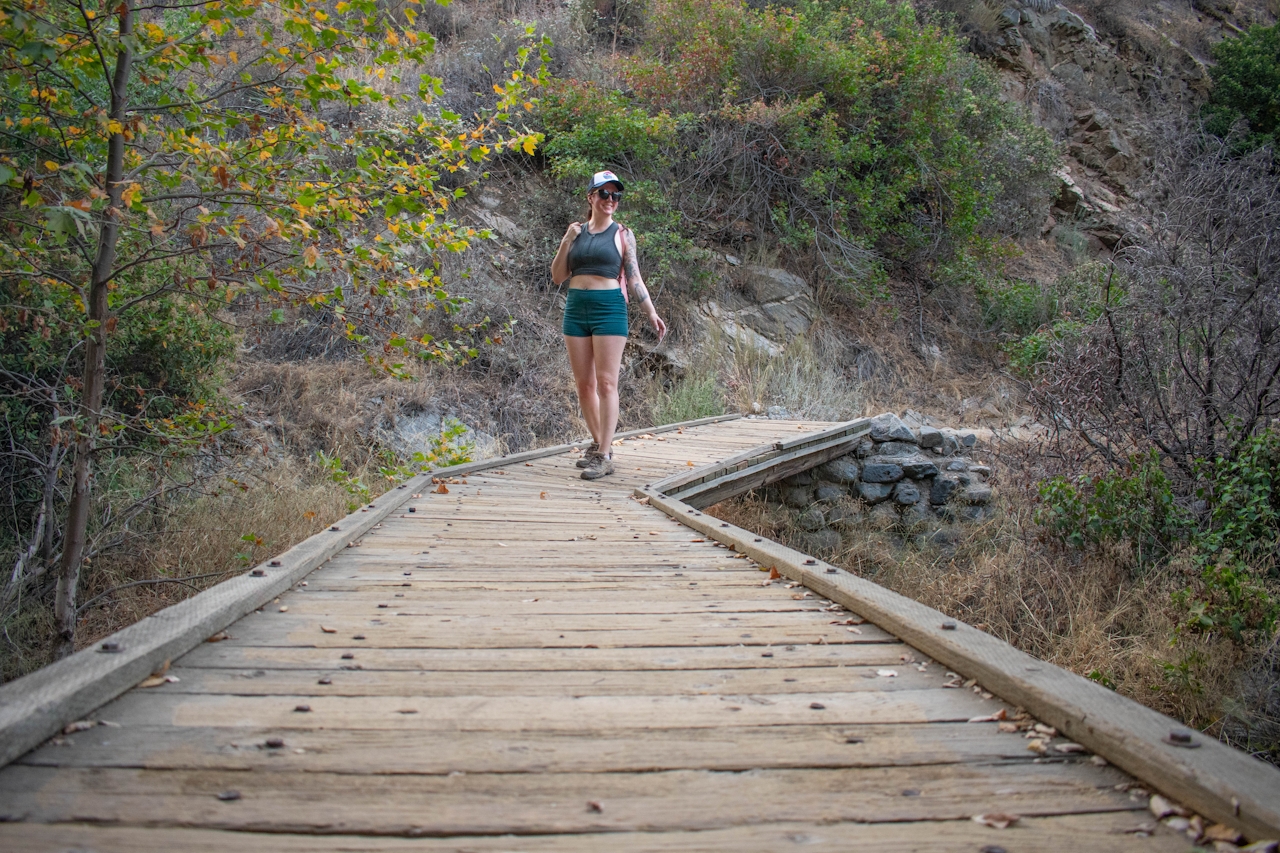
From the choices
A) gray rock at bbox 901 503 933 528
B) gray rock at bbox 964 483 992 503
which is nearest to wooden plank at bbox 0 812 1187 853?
gray rock at bbox 901 503 933 528

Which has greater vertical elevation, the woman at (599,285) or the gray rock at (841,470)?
the woman at (599,285)

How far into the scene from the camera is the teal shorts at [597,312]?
5.34 metres

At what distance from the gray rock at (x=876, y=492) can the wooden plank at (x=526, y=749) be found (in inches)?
278

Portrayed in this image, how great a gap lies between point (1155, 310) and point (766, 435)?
11.3 ft

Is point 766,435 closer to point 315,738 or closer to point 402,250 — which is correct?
point 402,250

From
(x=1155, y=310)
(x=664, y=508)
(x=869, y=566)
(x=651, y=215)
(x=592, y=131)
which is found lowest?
(x=869, y=566)

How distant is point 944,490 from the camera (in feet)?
27.6

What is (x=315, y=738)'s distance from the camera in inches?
60.1

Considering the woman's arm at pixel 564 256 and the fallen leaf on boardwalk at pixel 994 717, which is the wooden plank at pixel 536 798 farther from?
the woman's arm at pixel 564 256

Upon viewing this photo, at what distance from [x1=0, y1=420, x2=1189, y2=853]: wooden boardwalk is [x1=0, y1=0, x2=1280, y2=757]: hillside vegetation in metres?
1.80

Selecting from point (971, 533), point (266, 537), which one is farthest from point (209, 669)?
point (971, 533)

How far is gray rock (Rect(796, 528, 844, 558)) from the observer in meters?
8.17

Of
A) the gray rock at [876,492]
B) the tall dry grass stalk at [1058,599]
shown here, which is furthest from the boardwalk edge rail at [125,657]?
the gray rock at [876,492]

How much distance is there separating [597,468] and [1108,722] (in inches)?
177
